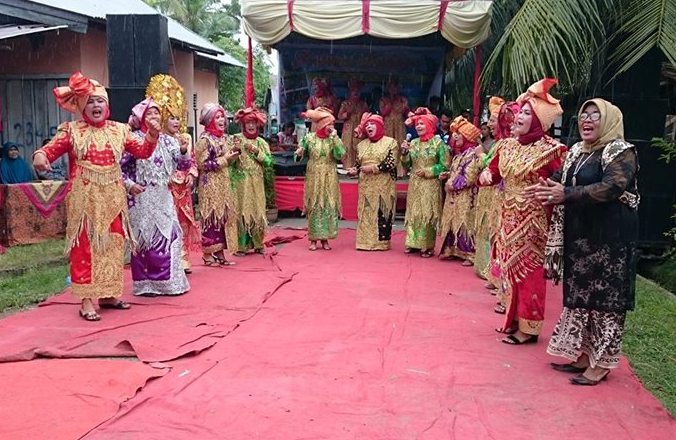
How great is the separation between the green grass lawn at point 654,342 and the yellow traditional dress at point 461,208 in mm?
1713

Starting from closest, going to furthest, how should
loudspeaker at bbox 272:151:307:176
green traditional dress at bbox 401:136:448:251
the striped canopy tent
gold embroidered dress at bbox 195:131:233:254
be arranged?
gold embroidered dress at bbox 195:131:233:254, green traditional dress at bbox 401:136:448:251, the striped canopy tent, loudspeaker at bbox 272:151:307:176

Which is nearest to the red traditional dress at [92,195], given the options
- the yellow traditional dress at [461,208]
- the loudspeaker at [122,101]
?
the loudspeaker at [122,101]

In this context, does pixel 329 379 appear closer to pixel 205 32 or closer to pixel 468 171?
pixel 468 171

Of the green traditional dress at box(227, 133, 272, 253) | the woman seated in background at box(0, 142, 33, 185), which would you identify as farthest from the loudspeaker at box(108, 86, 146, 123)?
the woman seated in background at box(0, 142, 33, 185)

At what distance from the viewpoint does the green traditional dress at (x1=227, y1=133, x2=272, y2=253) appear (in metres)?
6.93

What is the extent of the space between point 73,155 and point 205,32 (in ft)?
74.9

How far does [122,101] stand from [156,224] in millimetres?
1553

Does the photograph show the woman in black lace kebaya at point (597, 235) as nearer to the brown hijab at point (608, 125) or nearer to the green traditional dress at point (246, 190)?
the brown hijab at point (608, 125)

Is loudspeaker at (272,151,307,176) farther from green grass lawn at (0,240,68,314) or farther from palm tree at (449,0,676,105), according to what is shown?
palm tree at (449,0,676,105)

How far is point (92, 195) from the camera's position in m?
4.66

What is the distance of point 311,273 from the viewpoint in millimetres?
6457

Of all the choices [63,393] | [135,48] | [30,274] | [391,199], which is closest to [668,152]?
[391,199]

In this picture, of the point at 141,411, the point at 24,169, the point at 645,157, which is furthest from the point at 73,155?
the point at 645,157

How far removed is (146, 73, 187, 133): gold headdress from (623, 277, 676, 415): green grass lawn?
3937 mm
